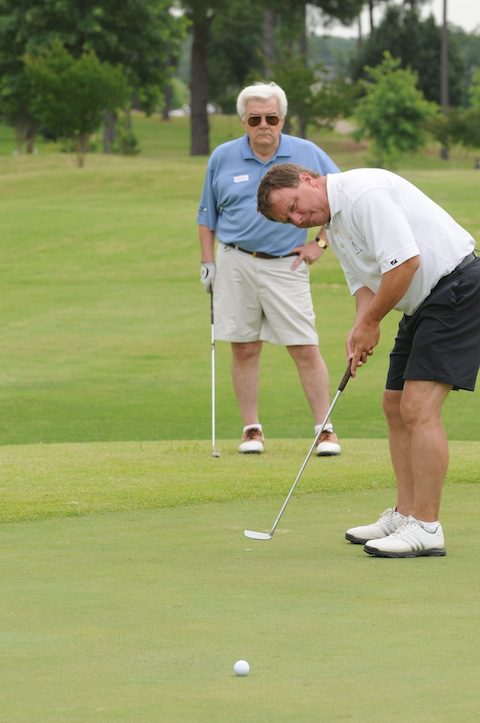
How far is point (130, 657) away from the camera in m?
3.59

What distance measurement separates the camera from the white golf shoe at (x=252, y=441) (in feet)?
26.9

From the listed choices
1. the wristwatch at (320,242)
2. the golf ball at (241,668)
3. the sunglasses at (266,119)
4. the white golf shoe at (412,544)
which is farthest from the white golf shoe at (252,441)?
the golf ball at (241,668)

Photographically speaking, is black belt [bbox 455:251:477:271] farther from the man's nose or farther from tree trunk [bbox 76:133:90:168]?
tree trunk [bbox 76:133:90:168]

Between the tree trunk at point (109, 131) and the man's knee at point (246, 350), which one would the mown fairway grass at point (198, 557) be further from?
the tree trunk at point (109, 131)

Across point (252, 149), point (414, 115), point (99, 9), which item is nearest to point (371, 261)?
point (252, 149)

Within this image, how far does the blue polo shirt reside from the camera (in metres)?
8.18

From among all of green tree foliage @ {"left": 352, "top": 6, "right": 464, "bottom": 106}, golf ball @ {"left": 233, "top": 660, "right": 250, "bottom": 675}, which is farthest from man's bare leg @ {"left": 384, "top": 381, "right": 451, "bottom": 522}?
green tree foliage @ {"left": 352, "top": 6, "right": 464, "bottom": 106}

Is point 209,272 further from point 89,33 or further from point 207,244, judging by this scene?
point 89,33

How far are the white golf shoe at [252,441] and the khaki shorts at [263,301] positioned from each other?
21.4 inches

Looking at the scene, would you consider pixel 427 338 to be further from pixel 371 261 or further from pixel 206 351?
pixel 206 351

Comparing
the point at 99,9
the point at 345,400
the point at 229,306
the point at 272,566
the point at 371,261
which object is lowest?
the point at 345,400

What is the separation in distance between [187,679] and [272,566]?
160cm

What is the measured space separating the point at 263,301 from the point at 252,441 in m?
0.84

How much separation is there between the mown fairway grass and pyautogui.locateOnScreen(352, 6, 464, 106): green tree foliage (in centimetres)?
6577
